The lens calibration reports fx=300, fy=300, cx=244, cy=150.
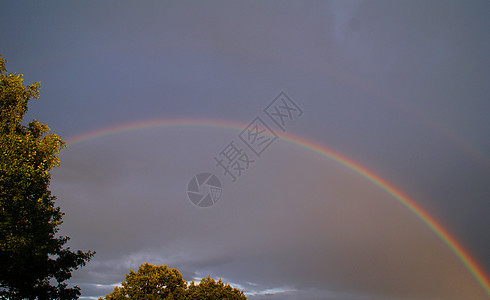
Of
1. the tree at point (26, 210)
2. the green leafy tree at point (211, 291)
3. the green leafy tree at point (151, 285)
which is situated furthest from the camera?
the green leafy tree at point (211, 291)

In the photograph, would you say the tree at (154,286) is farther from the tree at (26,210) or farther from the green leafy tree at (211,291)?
the tree at (26,210)

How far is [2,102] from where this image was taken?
757 inches

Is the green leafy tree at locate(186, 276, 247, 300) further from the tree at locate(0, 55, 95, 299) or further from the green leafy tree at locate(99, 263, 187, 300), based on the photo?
the tree at locate(0, 55, 95, 299)

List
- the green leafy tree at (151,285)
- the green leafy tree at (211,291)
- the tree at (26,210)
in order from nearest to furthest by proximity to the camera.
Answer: the tree at (26,210)
the green leafy tree at (151,285)
the green leafy tree at (211,291)

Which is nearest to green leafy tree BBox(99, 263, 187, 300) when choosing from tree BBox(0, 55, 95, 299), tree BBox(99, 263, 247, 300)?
tree BBox(99, 263, 247, 300)

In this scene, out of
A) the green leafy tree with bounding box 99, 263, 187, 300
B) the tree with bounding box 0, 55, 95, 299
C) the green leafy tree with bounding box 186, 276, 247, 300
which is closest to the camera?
the tree with bounding box 0, 55, 95, 299

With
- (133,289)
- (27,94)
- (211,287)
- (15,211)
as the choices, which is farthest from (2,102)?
(211,287)

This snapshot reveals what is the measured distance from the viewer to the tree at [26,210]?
15625 millimetres

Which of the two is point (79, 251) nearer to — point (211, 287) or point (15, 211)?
point (15, 211)

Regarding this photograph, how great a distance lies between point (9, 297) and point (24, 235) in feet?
16.5

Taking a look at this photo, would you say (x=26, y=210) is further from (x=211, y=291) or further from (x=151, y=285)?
(x=211, y=291)

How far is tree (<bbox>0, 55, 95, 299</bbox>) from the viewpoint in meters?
15.6

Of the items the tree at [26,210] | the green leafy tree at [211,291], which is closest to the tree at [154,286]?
the green leafy tree at [211,291]

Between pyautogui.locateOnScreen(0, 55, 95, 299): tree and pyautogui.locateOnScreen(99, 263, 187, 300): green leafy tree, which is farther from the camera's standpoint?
pyautogui.locateOnScreen(99, 263, 187, 300): green leafy tree
